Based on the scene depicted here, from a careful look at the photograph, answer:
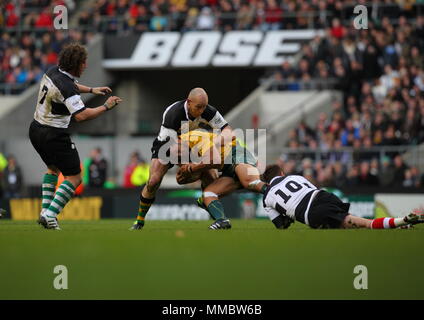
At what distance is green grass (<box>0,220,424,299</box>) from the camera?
22.0 ft

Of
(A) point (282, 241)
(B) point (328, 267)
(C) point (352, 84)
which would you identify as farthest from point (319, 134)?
(B) point (328, 267)

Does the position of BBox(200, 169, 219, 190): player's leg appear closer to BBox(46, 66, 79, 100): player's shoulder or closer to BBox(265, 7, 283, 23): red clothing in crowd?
BBox(46, 66, 79, 100): player's shoulder

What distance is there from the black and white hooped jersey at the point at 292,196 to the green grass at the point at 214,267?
115 centimetres

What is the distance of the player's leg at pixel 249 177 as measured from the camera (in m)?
12.1

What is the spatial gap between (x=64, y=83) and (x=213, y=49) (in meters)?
19.1

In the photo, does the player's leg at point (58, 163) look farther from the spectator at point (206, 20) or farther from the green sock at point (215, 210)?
the spectator at point (206, 20)

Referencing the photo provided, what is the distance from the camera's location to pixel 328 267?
7.48 metres

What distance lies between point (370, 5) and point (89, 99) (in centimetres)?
1012

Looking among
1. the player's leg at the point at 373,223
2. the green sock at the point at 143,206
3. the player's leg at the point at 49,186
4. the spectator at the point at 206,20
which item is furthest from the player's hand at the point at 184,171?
the spectator at the point at 206,20

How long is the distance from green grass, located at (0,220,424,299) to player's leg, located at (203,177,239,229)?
2.46m

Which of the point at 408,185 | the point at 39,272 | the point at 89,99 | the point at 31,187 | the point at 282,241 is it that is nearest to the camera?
the point at 39,272

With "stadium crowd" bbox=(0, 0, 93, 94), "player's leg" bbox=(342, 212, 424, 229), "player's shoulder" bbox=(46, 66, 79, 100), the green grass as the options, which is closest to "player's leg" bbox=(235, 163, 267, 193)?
"player's leg" bbox=(342, 212, 424, 229)
